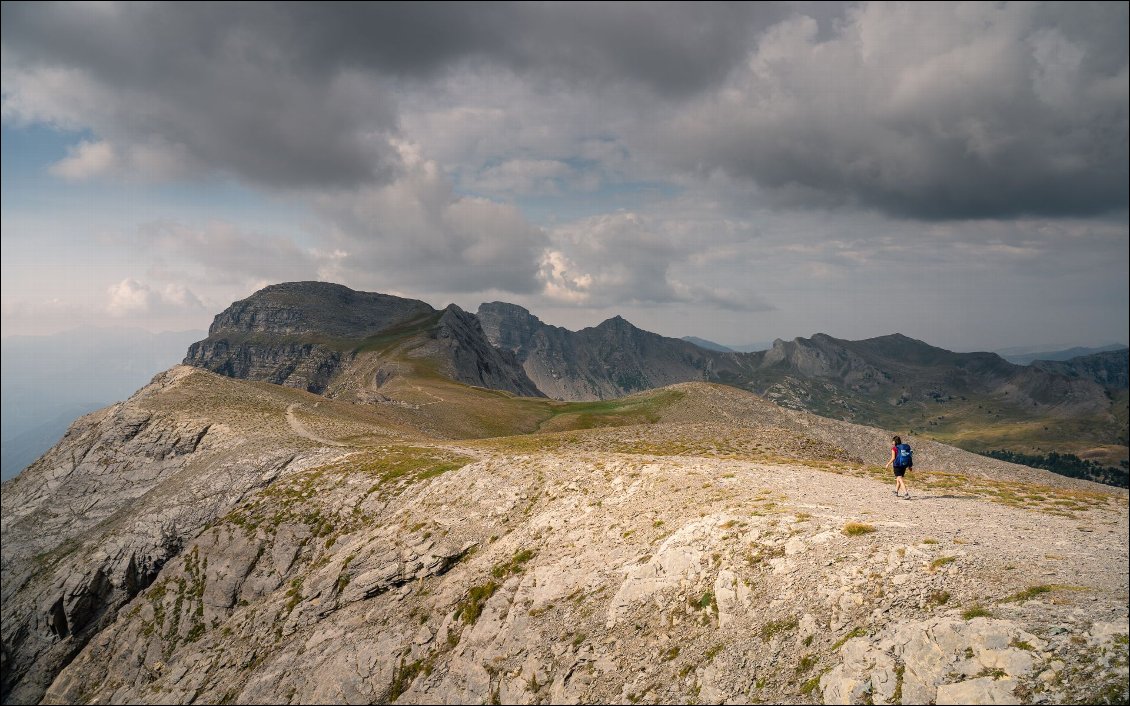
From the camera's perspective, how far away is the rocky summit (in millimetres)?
13109

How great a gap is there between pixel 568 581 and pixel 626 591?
3.58 metres

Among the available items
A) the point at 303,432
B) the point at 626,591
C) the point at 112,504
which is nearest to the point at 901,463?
the point at 626,591

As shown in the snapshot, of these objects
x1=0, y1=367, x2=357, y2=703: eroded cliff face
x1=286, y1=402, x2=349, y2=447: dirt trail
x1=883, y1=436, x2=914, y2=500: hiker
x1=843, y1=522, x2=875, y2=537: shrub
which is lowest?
x1=0, y1=367, x2=357, y2=703: eroded cliff face

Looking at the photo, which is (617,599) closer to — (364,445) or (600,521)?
(600,521)

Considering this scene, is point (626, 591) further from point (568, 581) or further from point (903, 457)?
point (903, 457)

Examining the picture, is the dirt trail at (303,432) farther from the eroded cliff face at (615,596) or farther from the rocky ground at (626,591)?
the eroded cliff face at (615,596)

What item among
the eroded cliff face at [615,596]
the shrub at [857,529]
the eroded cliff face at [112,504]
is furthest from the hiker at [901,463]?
the eroded cliff face at [112,504]

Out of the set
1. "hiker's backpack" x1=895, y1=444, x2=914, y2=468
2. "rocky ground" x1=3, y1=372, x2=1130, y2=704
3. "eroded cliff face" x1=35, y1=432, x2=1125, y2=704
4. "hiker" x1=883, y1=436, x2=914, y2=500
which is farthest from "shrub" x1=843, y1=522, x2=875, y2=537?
"hiker's backpack" x1=895, y1=444, x2=914, y2=468

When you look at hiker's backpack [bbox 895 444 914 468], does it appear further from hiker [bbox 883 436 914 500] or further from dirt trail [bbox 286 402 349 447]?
dirt trail [bbox 286 402 349 447]

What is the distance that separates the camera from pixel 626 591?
65.1 feet

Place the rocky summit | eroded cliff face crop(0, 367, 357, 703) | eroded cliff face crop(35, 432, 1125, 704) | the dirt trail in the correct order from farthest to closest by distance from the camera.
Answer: the dirt trail, eroded cliff face crop(0, 367, 357, 703), the rocky summit, eroded cliff face crop(35, 432, 1125, 704)

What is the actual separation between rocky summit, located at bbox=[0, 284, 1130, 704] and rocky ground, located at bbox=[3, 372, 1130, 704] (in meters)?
0.10

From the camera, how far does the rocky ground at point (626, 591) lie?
12703 mm

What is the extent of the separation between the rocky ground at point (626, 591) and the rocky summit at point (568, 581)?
96 mm
